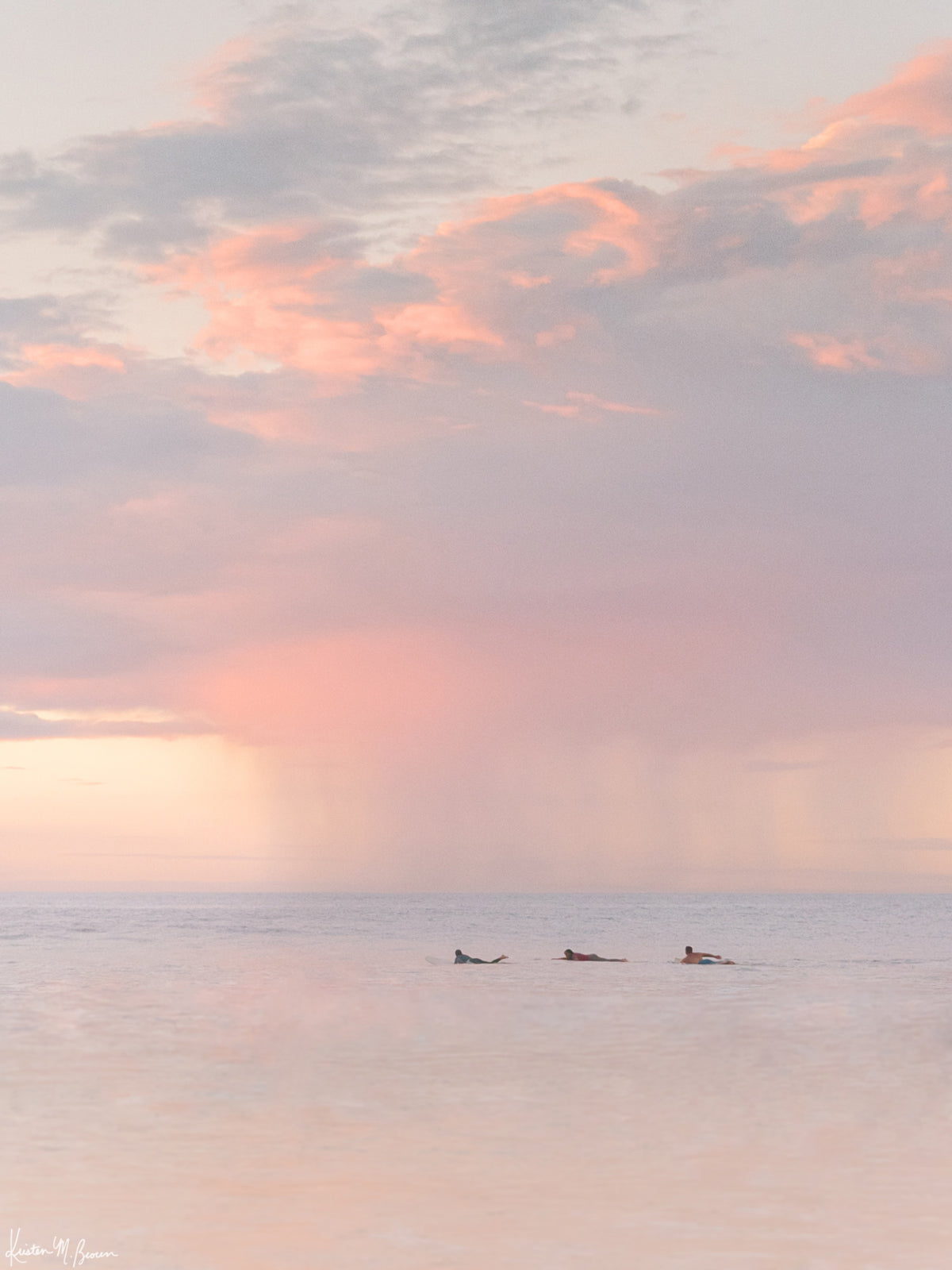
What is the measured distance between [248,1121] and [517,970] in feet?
127

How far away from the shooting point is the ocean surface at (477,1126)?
13.9 m

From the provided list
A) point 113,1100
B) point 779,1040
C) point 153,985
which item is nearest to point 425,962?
point 153,985

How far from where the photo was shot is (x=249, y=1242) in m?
13.9

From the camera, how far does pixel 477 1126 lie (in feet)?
66.1

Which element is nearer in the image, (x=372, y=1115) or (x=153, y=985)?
(x=372, y=1115)

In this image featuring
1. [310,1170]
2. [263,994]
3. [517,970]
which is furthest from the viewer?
[517,970]

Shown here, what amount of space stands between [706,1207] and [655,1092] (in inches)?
320

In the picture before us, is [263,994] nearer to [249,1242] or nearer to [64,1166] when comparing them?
[64,1166]

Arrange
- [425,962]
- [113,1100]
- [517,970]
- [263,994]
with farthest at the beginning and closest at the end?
1. [425,962]
2. [517,970]
3. [263,994]
4. [113,1100]

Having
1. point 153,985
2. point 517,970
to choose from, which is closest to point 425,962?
point 517,970

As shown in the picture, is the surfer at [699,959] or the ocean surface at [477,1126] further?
the surfer at [699,959]

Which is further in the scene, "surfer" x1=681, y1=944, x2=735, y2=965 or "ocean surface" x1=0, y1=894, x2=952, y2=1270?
"surfer" x1=681, y1=944, x2=735, y2=965

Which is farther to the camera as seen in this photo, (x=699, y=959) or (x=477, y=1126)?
(x=699, y=959)

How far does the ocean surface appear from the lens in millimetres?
13898
